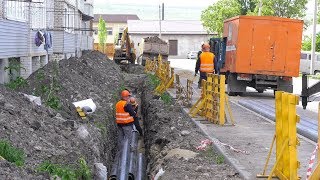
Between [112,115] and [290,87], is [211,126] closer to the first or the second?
[112,115]

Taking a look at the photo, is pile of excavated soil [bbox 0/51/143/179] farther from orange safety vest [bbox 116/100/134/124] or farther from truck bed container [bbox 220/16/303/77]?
truck bed container [bbox 220/16/303/77]

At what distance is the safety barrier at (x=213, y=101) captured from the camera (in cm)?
1370

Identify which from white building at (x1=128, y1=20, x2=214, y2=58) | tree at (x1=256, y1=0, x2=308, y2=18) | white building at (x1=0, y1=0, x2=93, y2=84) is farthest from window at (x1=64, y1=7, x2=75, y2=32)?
white building at (x1=128, y1=20, x2=214, y2=58)

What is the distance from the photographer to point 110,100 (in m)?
19.5

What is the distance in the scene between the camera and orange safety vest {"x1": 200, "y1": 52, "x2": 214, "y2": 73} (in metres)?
16.8

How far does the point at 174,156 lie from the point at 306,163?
2.34m

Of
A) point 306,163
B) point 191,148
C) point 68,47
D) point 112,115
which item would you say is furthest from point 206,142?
point 68,47

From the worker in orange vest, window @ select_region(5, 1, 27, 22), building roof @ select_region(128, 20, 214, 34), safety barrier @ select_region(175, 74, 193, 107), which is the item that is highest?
building roof @ select_region(128, 20, 214, 34)

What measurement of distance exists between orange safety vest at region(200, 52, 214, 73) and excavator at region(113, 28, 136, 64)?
92.1 ft

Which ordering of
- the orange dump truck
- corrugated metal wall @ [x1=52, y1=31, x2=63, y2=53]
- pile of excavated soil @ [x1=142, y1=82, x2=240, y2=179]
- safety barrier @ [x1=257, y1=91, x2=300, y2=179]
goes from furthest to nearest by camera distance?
corrugated metal wall @ [x1=52, y1=31, x2=63, y2=53], the orange dump truck, pile of excavated soil @ [x1=142, y1=82, x2=240, y2=179], safety barrier @ [x1=257, y1=91, x2=300, y2=179]

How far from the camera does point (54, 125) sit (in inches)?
431

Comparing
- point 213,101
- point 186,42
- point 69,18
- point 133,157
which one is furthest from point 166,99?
point 186,42

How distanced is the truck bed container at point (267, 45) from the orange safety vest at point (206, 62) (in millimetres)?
4242

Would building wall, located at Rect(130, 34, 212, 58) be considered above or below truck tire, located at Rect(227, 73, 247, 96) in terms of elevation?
above
